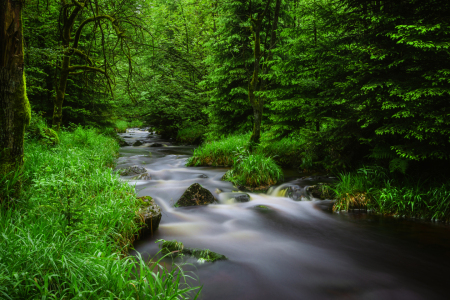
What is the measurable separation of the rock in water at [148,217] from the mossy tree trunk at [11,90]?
1959 millimetres

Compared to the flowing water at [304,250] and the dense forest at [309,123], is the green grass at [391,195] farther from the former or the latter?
the flowing water at [304,250]

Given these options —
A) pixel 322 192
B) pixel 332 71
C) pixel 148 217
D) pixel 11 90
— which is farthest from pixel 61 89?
pixel 322 192

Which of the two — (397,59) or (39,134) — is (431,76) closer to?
(397,59)

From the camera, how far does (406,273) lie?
3.84 m

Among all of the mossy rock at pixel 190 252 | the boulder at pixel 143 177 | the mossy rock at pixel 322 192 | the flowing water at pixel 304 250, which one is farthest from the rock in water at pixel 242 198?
the boulder at pixel 143 177

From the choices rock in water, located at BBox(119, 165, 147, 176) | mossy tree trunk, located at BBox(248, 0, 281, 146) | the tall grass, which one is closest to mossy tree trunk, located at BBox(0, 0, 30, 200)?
rock in water, located at BBox(119, 165, 147, 176)

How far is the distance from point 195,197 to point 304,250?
2.97 meters

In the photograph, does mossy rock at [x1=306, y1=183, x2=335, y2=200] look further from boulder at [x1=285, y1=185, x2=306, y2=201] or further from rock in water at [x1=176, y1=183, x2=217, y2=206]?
rock in water at [x1=176, y1=183, x2=217, y2=206]

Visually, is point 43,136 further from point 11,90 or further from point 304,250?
point 304,250

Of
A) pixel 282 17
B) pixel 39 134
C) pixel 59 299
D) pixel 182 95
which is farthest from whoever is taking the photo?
pixel 182 95

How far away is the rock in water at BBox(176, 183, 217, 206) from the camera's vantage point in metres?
6.64

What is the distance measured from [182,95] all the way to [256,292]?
16018mm

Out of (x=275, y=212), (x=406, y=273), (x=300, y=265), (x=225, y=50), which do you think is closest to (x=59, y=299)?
(x=300, y=265)

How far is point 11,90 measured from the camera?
3.58 meters
